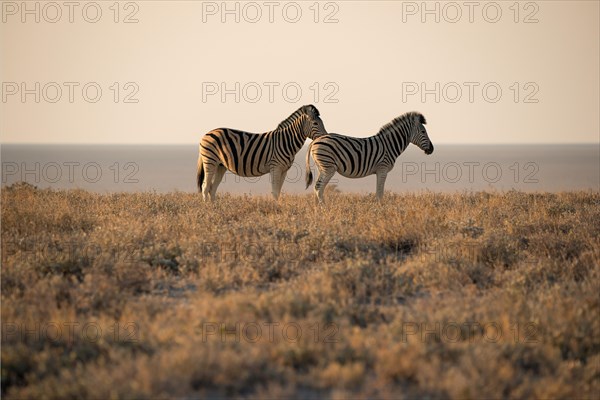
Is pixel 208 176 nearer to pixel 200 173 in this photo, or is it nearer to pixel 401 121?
pixel 200 173

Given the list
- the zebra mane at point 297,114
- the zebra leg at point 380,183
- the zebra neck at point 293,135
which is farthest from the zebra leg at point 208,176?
the zebra leg at point 380,183

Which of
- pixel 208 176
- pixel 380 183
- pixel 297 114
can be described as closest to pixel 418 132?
pixel 380 183

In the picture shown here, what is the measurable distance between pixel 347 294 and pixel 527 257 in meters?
3.26

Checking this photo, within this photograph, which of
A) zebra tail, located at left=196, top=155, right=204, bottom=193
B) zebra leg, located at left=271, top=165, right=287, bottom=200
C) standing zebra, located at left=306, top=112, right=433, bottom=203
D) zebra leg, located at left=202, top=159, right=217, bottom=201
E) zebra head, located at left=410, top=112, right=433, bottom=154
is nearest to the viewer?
standing zebra, located at left=306, top=112, right=433, bottom=203

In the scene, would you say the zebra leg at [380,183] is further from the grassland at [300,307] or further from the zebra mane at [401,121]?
the grassland at [300,307]

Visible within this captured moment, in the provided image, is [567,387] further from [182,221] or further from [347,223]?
[182,221]

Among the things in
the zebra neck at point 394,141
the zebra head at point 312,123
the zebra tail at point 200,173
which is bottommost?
the zebra tail at point 200,173

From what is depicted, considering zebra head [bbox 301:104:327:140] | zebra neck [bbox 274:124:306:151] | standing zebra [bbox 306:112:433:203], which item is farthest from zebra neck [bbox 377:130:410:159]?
zebra neck [bbox 274:124:306:151]

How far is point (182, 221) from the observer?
34.3 feet

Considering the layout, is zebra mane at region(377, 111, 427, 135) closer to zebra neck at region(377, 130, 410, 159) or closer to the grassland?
zebra neck at region(377, 130, 410, 159)

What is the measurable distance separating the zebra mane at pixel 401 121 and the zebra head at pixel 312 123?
1.50 metres

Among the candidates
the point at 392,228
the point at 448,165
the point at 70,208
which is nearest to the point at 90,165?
the point at 448,165

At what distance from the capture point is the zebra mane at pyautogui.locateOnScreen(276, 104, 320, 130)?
48.5 ft

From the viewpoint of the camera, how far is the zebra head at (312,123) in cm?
1477
